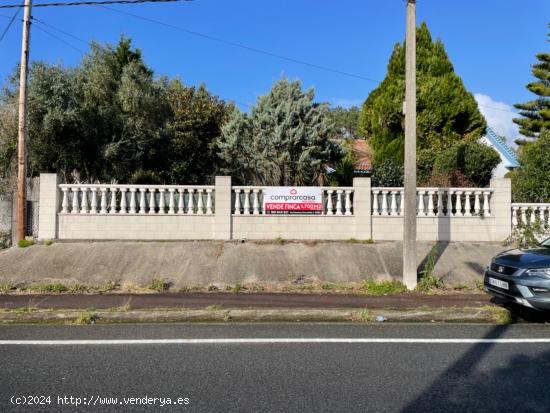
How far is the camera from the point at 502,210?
1108cm

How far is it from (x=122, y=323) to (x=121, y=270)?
124 inches

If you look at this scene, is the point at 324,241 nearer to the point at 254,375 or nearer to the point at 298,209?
the point at 298,209

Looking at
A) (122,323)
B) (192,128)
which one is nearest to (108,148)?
(192,128)

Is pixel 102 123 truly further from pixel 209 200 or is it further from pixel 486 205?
pixel 486 205

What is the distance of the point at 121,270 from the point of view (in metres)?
9.57

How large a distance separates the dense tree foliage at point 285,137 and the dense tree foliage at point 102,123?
2.74 m

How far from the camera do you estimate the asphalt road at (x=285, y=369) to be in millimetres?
3820

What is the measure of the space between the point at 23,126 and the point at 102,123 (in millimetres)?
3631

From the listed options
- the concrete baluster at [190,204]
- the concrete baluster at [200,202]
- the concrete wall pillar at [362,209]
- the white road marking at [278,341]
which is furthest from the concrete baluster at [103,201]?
the concrete wall pillar at [362,209]

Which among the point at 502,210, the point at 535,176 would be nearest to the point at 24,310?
the point at 502,210

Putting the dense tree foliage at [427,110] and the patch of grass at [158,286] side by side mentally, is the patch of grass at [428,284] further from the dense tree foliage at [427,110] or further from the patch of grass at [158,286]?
the dense tree foliage at [427,110]

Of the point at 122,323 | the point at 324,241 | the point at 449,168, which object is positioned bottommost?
the point at 122,323

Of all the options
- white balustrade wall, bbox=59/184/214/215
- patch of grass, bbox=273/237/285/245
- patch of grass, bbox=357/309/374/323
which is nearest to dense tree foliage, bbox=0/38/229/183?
white balustrade wall, bbox=59/184/214/215

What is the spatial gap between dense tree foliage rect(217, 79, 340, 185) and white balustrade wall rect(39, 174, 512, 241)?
3970mm
